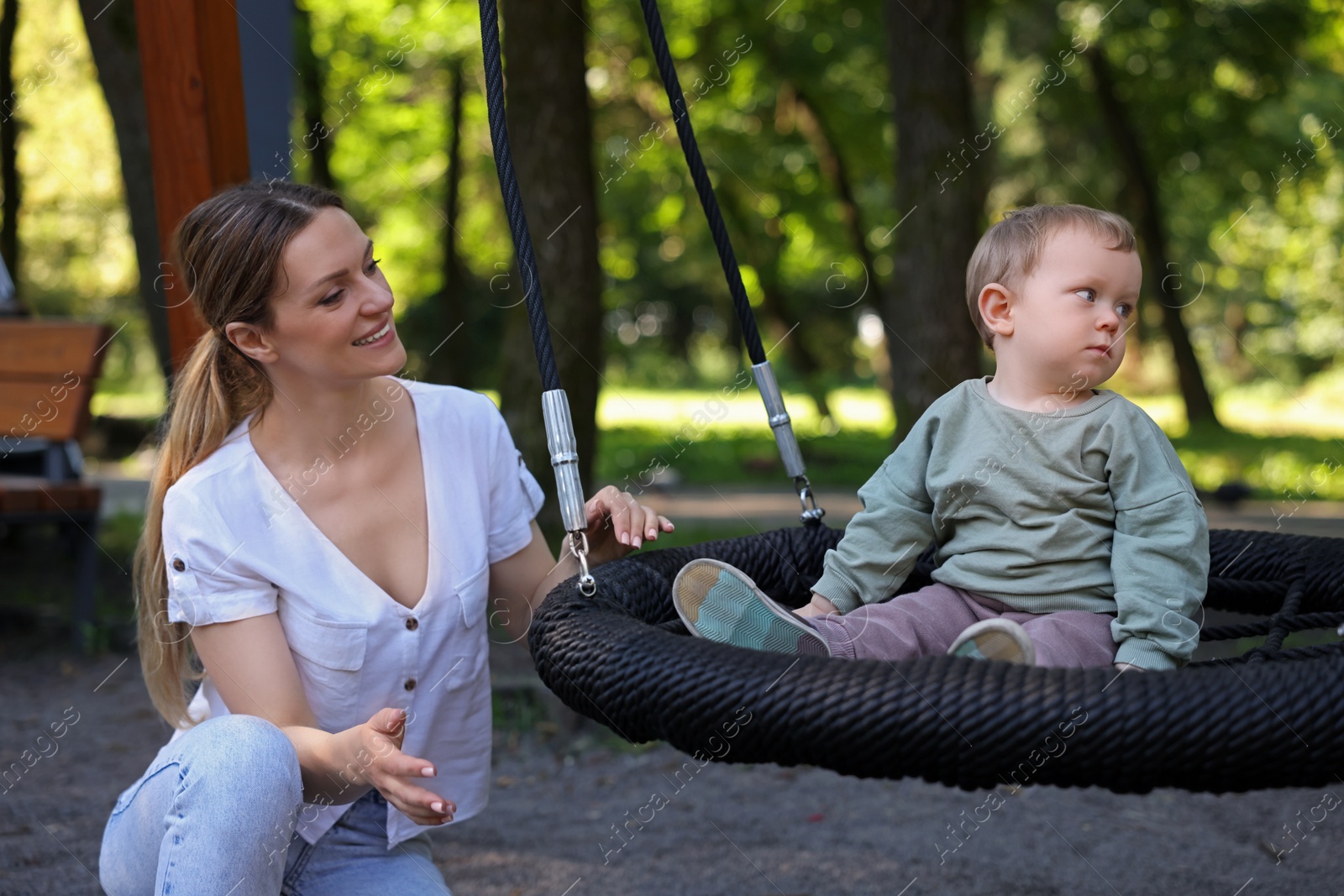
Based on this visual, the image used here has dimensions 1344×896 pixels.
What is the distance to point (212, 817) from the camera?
1604 mm

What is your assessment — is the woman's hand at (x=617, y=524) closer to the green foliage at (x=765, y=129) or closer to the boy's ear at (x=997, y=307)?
the boy's ear at (x=997, y=307)

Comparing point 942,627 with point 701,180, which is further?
point 701,180

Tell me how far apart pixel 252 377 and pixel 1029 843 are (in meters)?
2.25

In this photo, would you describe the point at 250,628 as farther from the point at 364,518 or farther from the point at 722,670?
the point at 722,670

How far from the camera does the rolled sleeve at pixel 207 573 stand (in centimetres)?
183

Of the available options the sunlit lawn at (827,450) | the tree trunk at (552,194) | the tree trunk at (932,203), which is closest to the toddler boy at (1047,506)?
the tree trunk at (552,194)

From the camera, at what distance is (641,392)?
2728 cm

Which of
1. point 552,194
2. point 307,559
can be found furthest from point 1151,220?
point 307,559

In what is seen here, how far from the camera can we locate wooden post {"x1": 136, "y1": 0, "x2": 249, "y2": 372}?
282cm

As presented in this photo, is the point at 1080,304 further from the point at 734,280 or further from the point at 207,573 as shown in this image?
the point at 207,573

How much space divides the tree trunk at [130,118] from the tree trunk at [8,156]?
399 cm

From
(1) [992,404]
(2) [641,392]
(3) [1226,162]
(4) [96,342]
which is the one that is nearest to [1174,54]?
(3) [1226,162]

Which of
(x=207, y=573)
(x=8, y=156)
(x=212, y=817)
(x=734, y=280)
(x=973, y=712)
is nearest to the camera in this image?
(x=973, y=712)

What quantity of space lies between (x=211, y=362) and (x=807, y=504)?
3.54 feet
